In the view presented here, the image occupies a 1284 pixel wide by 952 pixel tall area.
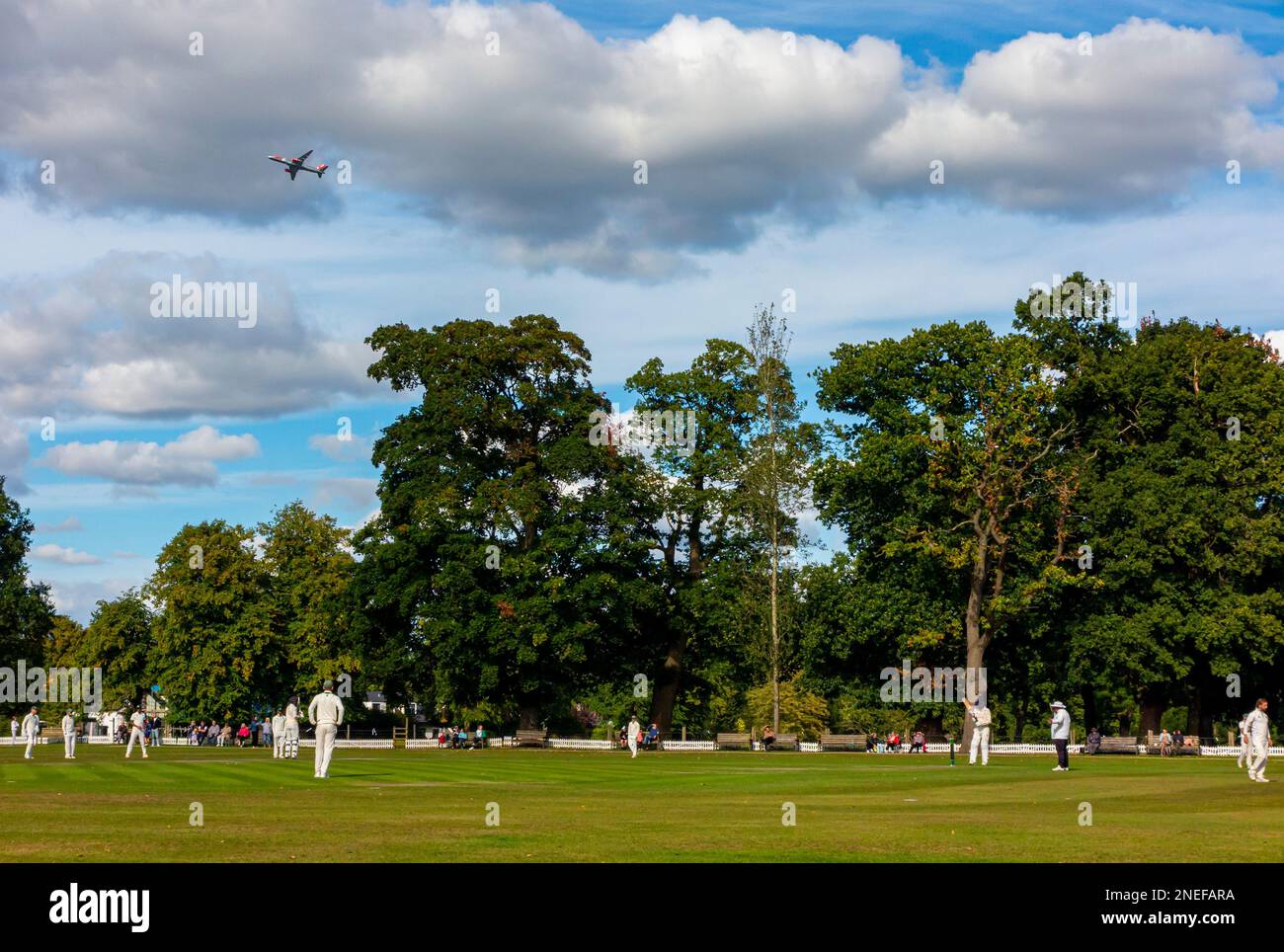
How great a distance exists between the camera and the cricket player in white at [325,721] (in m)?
31.0

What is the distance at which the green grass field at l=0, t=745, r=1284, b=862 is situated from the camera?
597 inches

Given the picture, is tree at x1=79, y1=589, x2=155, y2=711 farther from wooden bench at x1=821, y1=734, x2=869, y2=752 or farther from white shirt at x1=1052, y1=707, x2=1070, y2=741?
white shirt at x1=1052, y1=707, x2=1070, y2=741

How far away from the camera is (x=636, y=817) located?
66.8 ft

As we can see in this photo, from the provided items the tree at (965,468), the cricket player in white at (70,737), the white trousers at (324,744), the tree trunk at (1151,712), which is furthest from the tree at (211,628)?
the white trousers at (324,744)

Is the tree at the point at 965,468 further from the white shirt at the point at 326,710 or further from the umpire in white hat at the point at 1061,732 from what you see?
the white shirt at the point at 326,710

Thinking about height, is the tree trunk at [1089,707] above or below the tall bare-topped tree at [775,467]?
below

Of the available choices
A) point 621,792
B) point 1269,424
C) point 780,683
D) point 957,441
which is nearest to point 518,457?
point 780,683

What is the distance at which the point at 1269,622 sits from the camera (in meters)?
61.1

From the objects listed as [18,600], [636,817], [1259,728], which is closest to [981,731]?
[1259,728]

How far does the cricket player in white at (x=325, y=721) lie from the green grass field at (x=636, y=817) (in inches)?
22.5

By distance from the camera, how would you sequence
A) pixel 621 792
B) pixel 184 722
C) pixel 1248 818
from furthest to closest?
pixel 184 722 < pixel 621 792 < pixel 1248 818

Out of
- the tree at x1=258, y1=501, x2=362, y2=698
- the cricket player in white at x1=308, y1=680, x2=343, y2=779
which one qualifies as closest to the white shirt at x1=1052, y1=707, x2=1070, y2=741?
the cricket player in white at x1=308, y1=680, x2=343, y2=779

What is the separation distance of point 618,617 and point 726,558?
677 cm
